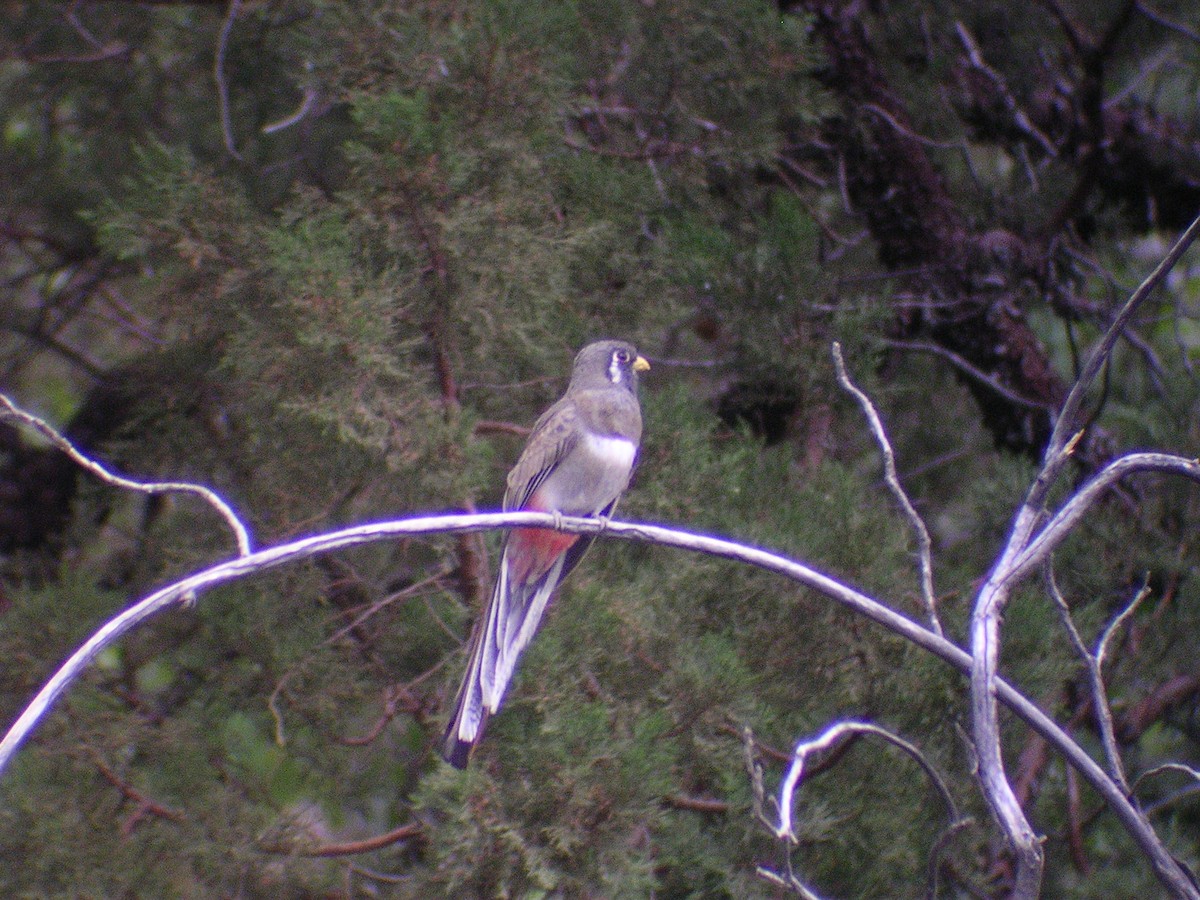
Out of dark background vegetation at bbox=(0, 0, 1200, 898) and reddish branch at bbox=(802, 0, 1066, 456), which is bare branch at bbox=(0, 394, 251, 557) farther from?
reddish branch at bbox=(802, 0, 1066, 456)

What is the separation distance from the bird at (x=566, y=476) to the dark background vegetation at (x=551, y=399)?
0.13 metres

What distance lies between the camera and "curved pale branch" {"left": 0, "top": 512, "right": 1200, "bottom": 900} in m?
1.98

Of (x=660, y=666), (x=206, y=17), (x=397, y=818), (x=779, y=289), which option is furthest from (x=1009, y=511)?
(x=206, y=17)

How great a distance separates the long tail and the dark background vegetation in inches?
5.0

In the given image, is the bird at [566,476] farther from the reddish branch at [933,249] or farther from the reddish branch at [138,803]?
the reddish branch at [933,249]

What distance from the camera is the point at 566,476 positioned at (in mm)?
3760

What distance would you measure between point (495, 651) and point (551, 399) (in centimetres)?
145

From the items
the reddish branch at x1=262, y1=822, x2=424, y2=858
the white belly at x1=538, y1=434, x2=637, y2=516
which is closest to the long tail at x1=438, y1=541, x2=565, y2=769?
the white belly at x1=538, y1=434, x2=637, y2=516

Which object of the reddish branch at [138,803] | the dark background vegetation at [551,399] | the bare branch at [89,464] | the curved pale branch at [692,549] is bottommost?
the reddish branch at [138,803]

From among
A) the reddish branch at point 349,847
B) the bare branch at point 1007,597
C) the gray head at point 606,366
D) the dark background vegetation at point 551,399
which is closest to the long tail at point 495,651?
the dark background vegetation at point 551,399

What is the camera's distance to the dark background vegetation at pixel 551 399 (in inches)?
141

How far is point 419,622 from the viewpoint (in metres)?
4.02

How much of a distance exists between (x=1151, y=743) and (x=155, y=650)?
380cm

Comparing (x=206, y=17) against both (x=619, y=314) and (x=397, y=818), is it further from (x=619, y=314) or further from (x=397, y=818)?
(x=397, y=818)
